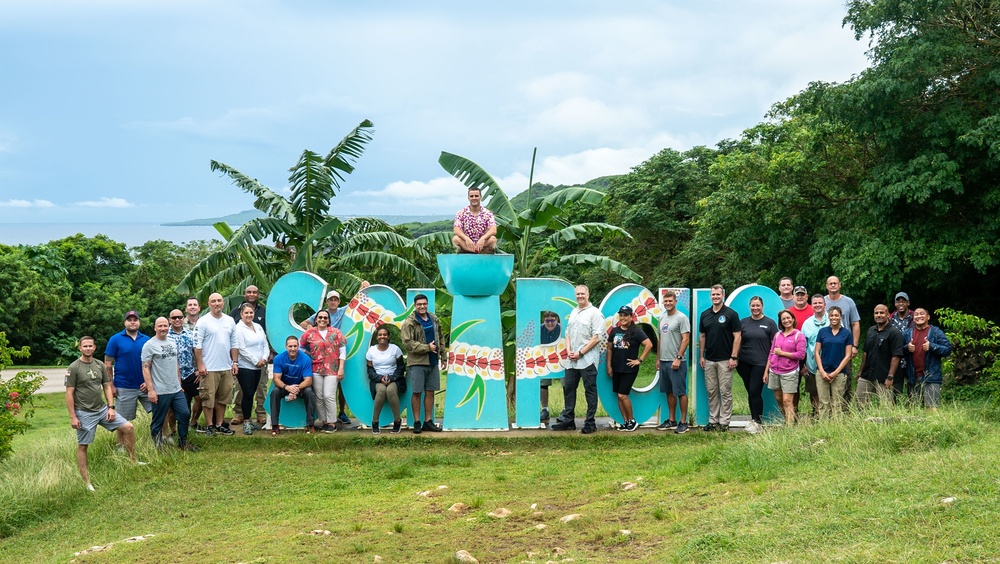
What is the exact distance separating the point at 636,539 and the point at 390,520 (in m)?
2.12

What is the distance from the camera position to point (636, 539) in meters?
5.80

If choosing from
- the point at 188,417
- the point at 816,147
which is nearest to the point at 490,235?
the point at 188,417

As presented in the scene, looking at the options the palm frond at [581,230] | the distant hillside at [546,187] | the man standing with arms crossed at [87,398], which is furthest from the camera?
the distant hillside at [546,187]

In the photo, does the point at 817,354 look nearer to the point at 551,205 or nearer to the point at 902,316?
the point at 902,316

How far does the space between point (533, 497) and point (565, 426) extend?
11.1 ft

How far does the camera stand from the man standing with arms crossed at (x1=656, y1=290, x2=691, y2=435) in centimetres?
1062

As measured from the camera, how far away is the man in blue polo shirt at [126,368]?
9562 millimetres

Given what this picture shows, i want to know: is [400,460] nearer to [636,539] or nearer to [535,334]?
[535,334]

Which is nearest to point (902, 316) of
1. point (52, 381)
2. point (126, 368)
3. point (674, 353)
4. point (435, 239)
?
point (674, 353)

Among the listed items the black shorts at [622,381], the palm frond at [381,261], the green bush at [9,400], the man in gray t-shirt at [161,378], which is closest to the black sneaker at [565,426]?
the black shorts at [622,381]

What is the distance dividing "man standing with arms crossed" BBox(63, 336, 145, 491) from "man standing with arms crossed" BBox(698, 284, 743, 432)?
22.7ft

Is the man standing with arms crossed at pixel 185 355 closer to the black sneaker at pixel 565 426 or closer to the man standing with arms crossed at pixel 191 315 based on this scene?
the man standing with arms crossed at pixel 191 315

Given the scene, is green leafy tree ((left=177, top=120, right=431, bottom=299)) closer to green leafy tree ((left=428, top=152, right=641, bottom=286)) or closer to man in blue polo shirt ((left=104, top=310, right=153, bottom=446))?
green leafy tree ((left=428, top=152, right=641, bottom=286))

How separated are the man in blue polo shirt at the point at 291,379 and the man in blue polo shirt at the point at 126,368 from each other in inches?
64.4
